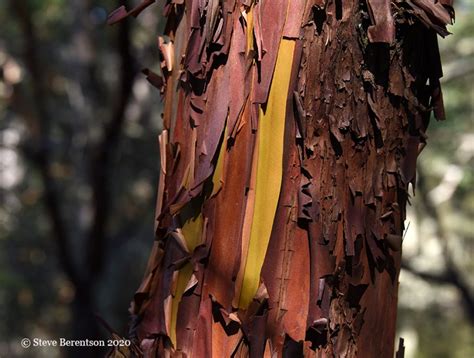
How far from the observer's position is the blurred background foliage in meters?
5.93

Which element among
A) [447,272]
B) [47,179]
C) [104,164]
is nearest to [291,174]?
[104,164]

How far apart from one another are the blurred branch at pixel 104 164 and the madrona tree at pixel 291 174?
13.5 feet

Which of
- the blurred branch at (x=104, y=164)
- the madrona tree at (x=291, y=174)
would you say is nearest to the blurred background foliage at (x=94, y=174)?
the blurred branch at (x=104, y=164)

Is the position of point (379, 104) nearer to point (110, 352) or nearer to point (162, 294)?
point (162, 294)

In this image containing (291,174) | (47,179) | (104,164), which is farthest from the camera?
(47,179)

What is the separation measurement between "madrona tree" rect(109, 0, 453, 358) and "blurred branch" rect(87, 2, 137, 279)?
4.10 m

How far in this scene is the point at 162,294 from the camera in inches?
43.4

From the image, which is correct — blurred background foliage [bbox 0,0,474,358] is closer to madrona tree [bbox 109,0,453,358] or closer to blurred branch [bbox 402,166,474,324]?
blurred branch [bbox 402,166,474,324]

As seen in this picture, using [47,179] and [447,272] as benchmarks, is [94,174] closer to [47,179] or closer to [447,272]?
[47,179]

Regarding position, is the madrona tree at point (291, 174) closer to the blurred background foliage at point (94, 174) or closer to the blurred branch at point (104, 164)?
the blurred background foliage at point (94, 174)

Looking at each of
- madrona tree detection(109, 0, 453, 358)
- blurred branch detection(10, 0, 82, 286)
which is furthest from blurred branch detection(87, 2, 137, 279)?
madrona tree detection(109, 0, 453, 358)

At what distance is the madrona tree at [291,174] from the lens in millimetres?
1008

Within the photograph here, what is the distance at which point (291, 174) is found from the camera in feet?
3.32

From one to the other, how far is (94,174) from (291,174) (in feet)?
15.5
